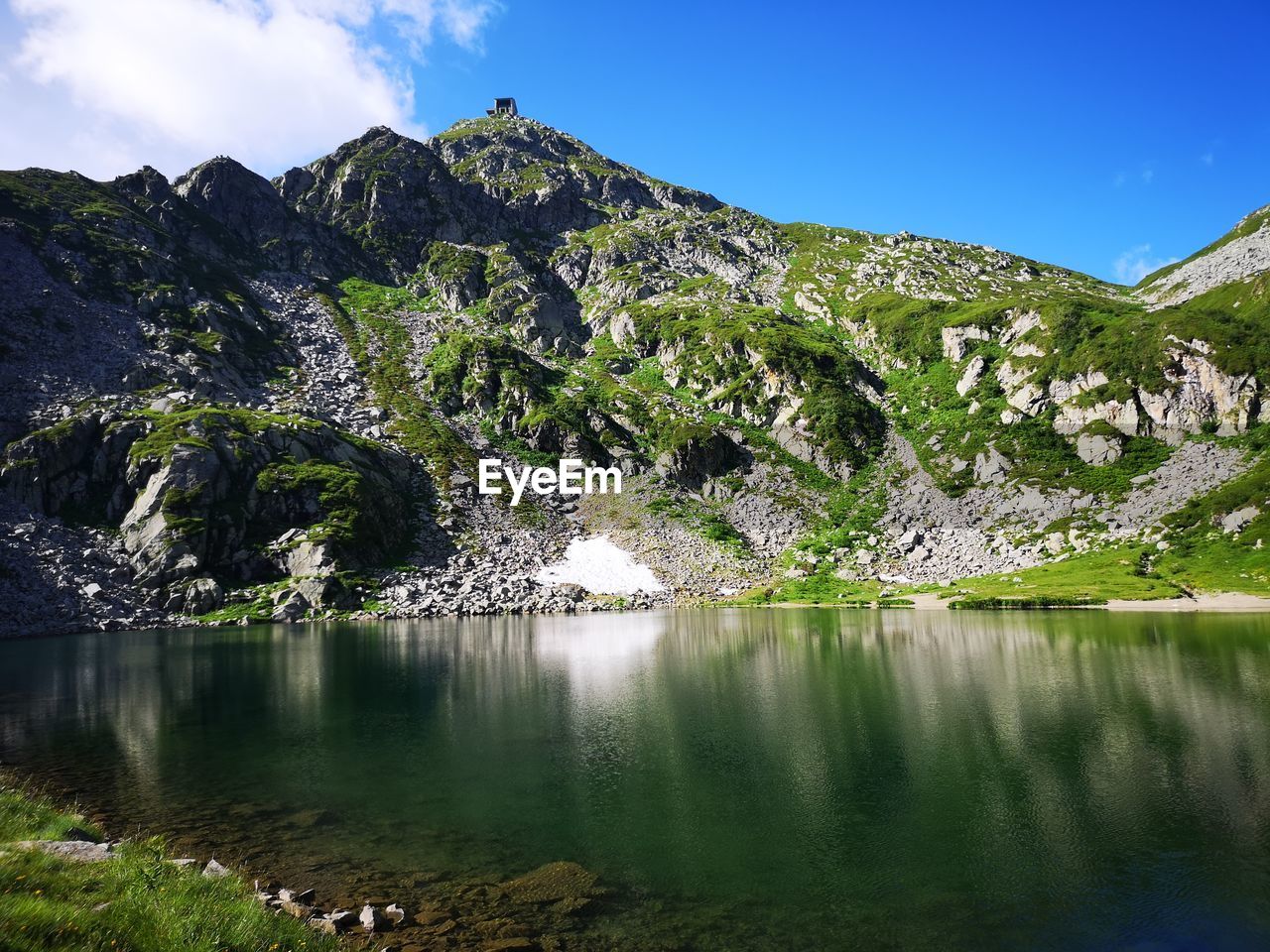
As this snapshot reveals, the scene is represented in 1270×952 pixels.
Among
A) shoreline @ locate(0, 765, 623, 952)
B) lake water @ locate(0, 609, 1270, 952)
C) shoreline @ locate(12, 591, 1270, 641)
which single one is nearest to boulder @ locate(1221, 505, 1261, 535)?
shoreline @ locate(12, 591, 1270, 641)

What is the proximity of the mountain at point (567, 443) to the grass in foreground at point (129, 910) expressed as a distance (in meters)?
89.3

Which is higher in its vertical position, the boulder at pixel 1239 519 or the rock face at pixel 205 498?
the rock face at pixel 205 498

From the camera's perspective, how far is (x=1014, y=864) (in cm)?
1834

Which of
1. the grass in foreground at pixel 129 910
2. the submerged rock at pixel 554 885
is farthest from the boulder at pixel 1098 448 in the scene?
the grass in foreground at pixel 129 910

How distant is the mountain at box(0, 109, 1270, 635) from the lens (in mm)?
99312

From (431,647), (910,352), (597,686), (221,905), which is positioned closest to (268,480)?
(431,647)

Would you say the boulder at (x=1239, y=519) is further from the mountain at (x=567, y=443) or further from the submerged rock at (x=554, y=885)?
the submerged rock at (x=554, y=885)

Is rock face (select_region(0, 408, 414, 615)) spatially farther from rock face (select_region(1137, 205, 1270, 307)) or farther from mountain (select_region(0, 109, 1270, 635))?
rock face (select_region(1137, 205, 1270, 307))

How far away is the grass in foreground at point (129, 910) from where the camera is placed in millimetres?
9516

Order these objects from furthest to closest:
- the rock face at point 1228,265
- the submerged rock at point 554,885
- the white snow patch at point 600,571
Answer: the rock face at point 1228,265 → the white snow patch at point 600,571 → the submerged rock at point 554,885

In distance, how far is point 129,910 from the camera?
1112 centimetres

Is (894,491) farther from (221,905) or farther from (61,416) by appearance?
(61,416)

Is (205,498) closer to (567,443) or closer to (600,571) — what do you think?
(600,571)

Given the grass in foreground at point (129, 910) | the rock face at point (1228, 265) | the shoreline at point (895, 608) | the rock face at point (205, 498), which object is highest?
the rock face at point (1228, 265)
